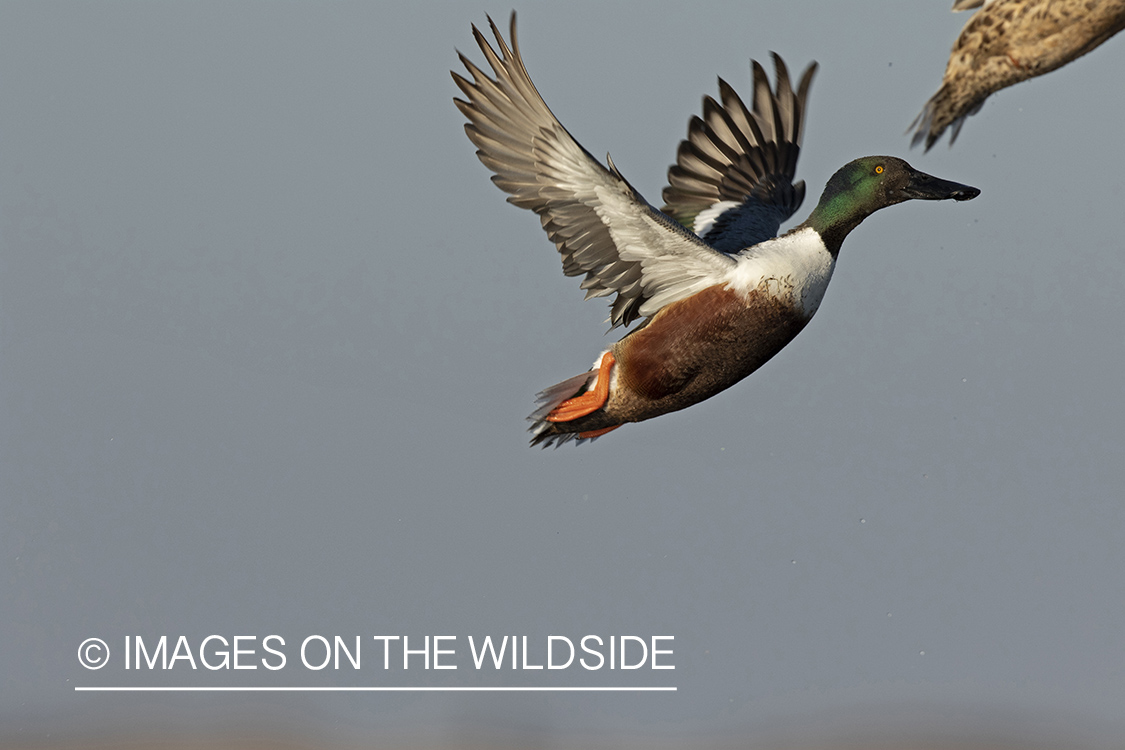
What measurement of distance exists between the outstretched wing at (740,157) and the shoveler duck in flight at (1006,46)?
4.78ft

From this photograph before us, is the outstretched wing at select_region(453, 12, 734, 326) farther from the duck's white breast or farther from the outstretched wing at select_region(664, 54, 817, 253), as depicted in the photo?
the outstretched wing at select_region(664, 54, 817, 253)

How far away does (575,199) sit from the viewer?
436cm

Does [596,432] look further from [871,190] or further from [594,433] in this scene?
[871,190]

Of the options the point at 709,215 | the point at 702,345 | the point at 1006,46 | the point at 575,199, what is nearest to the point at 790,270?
the point at 702,345

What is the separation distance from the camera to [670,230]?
14.1ft

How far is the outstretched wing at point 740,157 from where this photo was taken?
233 inches

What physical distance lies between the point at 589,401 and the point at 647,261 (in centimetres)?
68

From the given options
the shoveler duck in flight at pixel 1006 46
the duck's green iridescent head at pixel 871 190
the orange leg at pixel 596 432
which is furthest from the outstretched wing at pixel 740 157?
the shoveler duck in flight at pixel 1006 46

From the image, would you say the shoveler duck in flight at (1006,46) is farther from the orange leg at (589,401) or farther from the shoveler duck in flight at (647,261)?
the orange leg at (589,401)

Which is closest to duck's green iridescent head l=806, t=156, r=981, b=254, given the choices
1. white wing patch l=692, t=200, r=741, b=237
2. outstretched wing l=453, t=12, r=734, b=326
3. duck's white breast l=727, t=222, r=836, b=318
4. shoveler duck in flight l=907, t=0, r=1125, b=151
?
duck's white breast l=727, t=222, r=836, b=318

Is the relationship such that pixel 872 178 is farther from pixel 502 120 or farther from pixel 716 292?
pixel 502 120

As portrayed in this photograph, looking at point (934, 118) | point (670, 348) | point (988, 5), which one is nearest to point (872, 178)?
point (934, 118)

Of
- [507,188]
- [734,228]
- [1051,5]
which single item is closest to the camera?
[1051,5]

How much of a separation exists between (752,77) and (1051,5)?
1.92 metres
